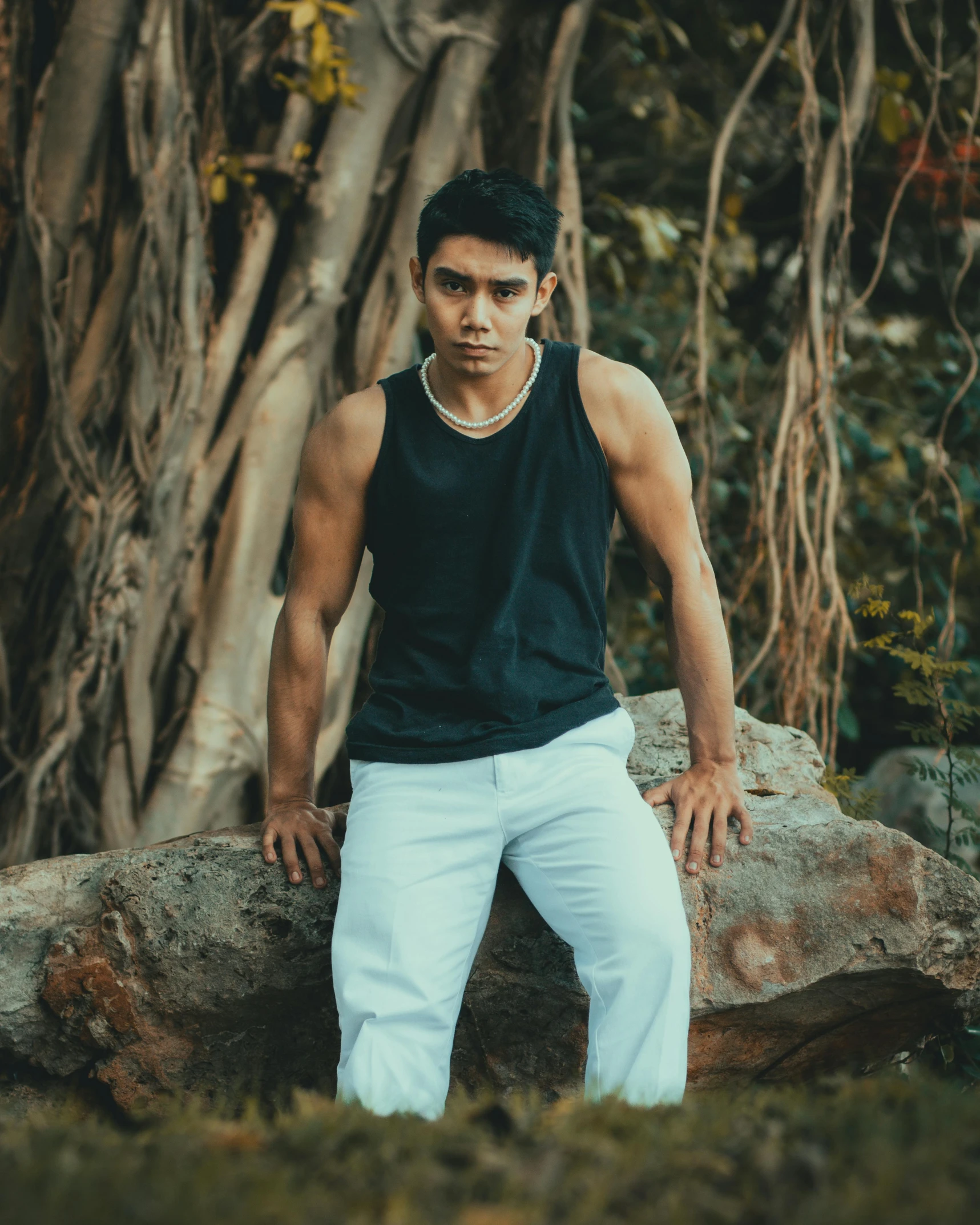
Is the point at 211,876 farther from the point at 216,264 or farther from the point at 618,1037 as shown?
the point at 216,264

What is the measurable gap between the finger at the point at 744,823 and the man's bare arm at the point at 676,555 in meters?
0.01

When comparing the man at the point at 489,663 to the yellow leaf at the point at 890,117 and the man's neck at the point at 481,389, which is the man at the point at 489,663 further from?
the yellow leaf at the point at 890,117

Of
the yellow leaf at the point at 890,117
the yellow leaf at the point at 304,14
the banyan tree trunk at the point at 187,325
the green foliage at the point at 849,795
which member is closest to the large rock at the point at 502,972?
the green foliage at the point at 849,795

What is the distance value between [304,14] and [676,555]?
184 cm

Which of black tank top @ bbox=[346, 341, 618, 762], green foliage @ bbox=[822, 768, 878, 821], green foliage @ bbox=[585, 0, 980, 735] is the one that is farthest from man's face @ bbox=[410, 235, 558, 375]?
green foliage @ bbox=[585, 0, 980, 735]

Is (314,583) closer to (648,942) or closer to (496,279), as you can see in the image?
(496,279)

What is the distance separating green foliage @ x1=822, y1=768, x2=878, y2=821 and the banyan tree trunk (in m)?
1.55

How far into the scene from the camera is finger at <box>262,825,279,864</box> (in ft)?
7.32

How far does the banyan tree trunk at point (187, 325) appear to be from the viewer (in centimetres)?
341

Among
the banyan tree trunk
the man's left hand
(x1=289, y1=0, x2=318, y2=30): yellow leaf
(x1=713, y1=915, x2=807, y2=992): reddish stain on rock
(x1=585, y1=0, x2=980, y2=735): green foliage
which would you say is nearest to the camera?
(x1=713, y1=915, x2=807, y2=992): reddish stain on rock

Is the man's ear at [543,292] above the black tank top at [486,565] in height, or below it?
above

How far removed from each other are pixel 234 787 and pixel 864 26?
10.0ft

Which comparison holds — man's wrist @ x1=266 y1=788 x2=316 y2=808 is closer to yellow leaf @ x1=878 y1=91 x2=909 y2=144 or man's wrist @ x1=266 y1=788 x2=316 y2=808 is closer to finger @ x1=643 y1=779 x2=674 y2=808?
finger @ x1=643 y1=779 x2=674 y2=808

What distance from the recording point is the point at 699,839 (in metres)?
2.20
